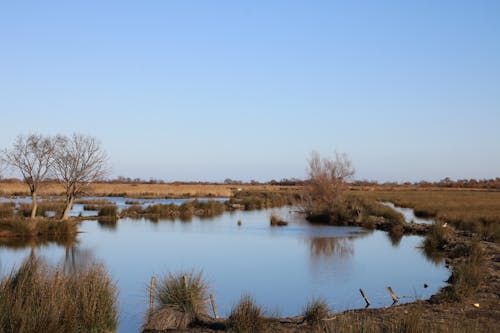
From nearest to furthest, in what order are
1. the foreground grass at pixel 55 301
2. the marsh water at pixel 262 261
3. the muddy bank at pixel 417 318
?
the muddy bank at pixel 417 318
the foreground grass at pixel 55 301
the marsh water at pixel 262 261

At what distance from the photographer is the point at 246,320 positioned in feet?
29.7

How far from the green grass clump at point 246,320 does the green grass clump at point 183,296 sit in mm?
1140

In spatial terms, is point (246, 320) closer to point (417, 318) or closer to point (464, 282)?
point (417, 318)

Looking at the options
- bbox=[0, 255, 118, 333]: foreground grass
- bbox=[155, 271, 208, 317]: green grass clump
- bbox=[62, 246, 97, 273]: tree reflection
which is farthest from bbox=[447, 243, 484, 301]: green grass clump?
bbox=[62, 246, 97, 273]: tree reflection

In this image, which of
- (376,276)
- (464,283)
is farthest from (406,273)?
(464,283)

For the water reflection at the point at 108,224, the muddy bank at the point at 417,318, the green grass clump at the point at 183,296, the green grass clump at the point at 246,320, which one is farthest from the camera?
the water reflection at the point at 108,224

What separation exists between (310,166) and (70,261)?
2534cm

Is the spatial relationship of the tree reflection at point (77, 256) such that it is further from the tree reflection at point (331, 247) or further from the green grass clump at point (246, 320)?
the green grass clump at point (246, 320)

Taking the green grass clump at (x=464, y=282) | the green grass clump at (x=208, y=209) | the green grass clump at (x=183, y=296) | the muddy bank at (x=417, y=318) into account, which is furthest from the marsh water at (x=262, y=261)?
the green grass clump at (x=208, y=209)

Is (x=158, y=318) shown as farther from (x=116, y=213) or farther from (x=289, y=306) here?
(x=116, y=213)

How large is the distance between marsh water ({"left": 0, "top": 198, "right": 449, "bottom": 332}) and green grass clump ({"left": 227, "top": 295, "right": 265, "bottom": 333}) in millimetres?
2022

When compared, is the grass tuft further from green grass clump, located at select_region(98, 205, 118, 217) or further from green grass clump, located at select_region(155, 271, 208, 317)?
green grass clump, located at select_region(98, 205, 118, 217)

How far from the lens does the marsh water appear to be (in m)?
13.8

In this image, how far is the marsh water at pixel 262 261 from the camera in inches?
543
